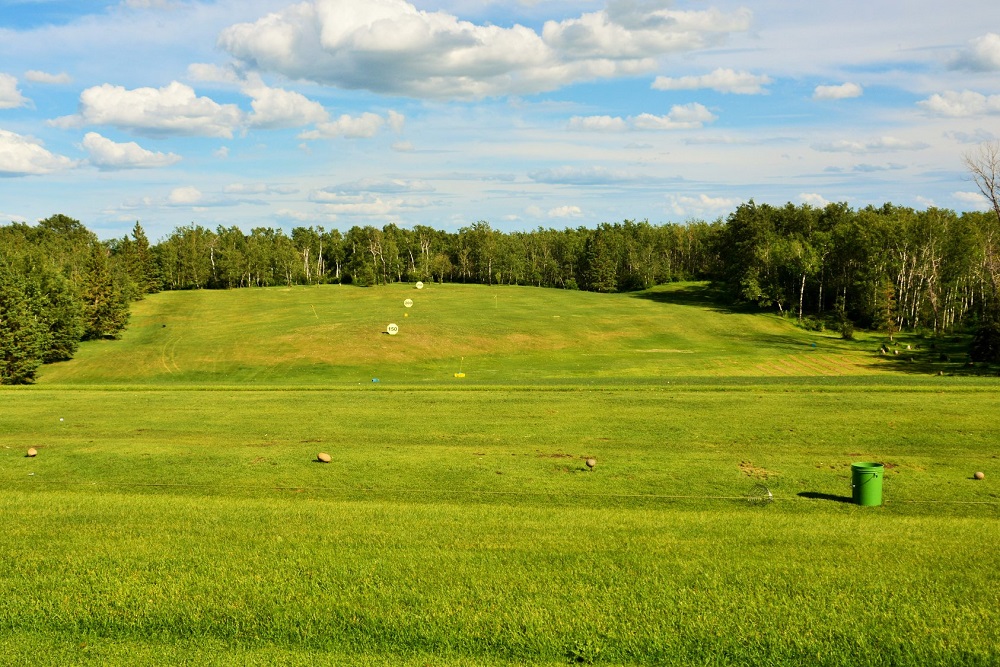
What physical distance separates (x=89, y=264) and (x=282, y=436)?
3288 inches

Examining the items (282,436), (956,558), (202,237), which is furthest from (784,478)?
(202,237)

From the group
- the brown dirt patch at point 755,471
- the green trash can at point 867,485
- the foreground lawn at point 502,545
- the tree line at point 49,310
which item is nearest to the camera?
the foreground lawn at point 502,545

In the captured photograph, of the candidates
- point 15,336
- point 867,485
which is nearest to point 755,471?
point 867,485

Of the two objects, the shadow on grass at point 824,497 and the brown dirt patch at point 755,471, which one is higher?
the brown dirt patch at point 755,471

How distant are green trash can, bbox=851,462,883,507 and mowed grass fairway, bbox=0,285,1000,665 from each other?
60 cm

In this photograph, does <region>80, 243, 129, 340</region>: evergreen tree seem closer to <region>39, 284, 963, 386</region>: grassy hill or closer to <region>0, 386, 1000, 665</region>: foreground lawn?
<region>39, 284, 963, 386</region>: grassy hill

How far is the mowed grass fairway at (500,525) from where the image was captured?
485 inches

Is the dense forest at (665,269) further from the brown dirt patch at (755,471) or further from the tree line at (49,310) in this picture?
the brown dirt patch at (755,471)

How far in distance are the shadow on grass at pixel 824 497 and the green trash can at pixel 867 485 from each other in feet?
1.53

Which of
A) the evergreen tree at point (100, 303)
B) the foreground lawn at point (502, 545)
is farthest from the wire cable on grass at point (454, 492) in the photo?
the evergreen tree at point (100, 303)

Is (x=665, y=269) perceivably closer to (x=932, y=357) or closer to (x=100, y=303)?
(x=932, y=357)

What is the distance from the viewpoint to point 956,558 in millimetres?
15180

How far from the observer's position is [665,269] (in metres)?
178

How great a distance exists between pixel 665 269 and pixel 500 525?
16579cm
